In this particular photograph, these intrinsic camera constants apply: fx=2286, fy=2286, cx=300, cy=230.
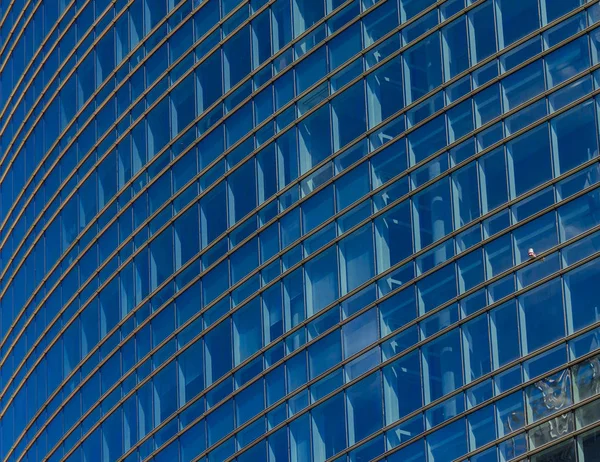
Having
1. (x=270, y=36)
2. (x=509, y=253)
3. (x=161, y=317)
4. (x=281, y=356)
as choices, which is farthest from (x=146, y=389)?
(x=509, y=253)

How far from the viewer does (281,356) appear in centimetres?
7450

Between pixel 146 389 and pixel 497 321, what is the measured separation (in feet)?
59.0

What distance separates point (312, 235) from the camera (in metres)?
74.6

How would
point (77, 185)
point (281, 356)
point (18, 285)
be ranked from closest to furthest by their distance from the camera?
point (281, 356) < point (77, 185) < point (18, 285)

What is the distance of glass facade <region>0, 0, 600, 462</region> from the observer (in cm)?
6669

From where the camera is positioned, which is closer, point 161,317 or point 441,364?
point 441,364

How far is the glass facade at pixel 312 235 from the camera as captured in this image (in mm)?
66688

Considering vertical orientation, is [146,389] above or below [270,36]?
below

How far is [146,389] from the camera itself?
80.9 meters

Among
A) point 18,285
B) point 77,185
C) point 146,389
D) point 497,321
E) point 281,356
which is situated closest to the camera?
point 497,321

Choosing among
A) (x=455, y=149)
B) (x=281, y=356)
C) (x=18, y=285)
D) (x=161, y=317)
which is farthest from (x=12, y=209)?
(x=455, y=149)

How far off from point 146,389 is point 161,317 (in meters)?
2.60

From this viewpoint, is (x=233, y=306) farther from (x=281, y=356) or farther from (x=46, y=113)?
(x=46, y=113)

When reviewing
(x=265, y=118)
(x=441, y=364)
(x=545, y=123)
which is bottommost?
(x=441, y=364)
